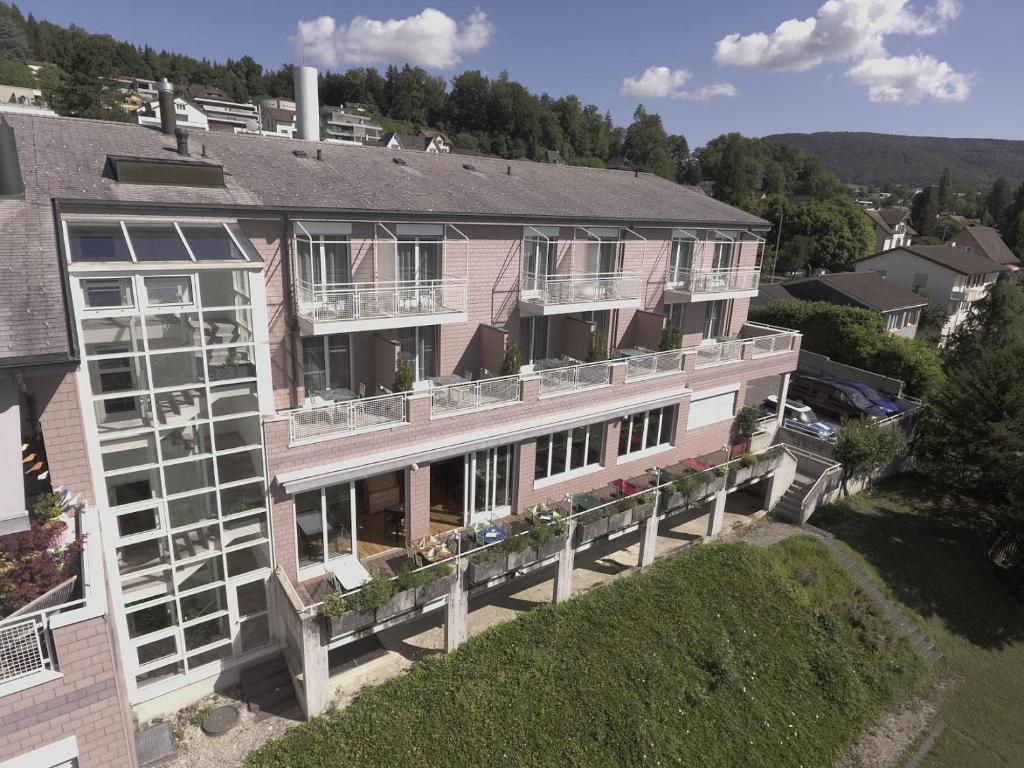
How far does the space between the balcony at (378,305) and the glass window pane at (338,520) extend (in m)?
4.18

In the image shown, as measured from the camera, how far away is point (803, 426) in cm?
2781

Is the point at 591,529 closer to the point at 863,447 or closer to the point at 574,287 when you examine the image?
the point at 574,287

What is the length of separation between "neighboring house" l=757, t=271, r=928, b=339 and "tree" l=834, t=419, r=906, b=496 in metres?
21.2

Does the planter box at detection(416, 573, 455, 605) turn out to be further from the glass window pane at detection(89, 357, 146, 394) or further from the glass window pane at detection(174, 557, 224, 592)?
the glass window pane at detection(89, 357, 146, 394)

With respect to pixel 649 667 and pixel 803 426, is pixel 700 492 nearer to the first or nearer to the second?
pixel 649 667

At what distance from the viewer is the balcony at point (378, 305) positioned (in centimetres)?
1558

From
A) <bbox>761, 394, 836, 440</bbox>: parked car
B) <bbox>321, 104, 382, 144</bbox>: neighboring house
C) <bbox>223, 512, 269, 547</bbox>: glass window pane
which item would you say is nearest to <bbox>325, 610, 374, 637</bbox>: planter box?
<bbox>223, 512, 269, 547</bbox>: glass window pane

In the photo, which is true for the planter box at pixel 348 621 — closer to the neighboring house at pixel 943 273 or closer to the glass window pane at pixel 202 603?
the glass window pane at pixel 202 603

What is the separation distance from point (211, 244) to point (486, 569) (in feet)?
33.4

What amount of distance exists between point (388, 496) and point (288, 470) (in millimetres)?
4015

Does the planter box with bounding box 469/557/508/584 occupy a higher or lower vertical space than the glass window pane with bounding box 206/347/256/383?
lower

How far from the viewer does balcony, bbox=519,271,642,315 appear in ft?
66.1

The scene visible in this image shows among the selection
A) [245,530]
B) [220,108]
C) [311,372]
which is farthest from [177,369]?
[220,108]

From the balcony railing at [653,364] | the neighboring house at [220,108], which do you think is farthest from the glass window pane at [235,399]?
the neighboring house at [220,108]
